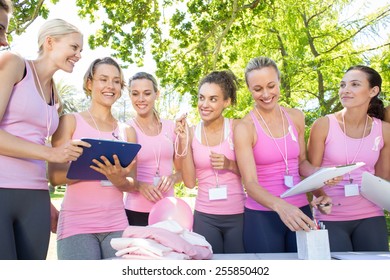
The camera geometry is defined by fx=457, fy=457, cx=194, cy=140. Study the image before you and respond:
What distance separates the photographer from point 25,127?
220 cm

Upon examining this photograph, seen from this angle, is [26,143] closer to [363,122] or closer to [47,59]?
[47,59]

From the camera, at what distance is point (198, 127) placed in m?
3.31

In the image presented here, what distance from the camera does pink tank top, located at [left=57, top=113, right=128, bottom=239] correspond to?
260 cm

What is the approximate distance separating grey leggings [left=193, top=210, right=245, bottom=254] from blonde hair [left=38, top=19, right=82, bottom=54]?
1.46 m

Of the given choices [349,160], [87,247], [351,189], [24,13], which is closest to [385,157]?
[349,160]

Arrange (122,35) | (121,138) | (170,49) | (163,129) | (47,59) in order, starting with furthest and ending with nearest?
(170,49) < (122,35) < (163,129) < (121,138) < (47,59)

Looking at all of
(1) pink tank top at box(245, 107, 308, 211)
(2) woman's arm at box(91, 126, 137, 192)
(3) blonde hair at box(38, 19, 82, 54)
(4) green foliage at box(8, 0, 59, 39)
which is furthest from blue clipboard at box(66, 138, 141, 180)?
(4) green foliage at box(8, 0, 59, 39)

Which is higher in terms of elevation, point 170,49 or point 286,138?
point 170,49

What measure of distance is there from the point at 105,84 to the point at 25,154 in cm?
101

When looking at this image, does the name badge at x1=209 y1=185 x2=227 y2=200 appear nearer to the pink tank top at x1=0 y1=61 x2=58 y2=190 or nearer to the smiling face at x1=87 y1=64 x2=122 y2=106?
the smiling face at x1=87 y1=64 x2=122 y2=106

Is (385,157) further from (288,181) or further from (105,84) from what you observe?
(105,84)

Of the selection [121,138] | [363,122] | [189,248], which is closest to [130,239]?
[189,248]

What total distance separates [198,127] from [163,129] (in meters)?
0.35
